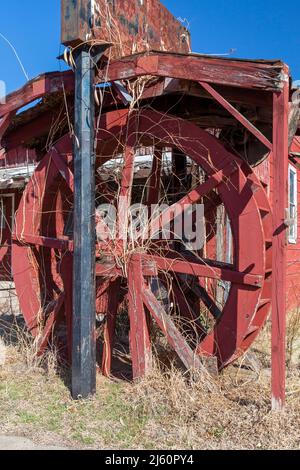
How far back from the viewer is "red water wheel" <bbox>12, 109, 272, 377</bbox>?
411 cm

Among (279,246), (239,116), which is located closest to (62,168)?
(239,116)

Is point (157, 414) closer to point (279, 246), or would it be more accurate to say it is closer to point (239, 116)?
point (279, 246)

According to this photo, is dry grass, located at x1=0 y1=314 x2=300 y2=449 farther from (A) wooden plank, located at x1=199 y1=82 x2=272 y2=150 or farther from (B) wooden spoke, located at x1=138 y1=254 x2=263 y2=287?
(A) wooden plank, located at x1=199 y1=82 x2=272 y2=150

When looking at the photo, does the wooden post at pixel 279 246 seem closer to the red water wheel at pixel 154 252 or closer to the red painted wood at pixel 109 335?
the red water wheel at pixel 154 252

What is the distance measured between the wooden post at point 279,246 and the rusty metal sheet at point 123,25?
4.70 ft

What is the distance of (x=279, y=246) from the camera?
141 inches

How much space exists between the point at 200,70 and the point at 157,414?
2.72 metres

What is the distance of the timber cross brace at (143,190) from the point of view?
3793 millimetres

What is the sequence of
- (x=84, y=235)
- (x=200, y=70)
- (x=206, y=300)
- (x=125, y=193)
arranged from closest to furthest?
(x=200, y=70) < (x=84, y=235) < (x=125, y=193) < (x=206, y=300)

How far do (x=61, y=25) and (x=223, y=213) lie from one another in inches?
146

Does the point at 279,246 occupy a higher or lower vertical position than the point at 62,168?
lower

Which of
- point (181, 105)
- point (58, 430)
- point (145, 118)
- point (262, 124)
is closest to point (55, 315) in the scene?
point (58, 430)

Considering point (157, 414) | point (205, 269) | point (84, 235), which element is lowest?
point (157, 414)

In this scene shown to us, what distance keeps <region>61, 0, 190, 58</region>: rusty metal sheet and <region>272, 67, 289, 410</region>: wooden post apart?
1.43 meters
